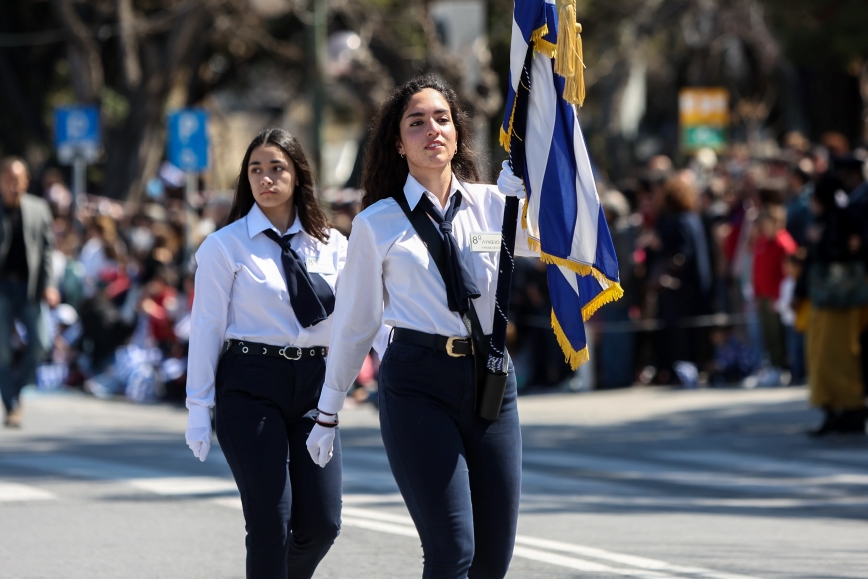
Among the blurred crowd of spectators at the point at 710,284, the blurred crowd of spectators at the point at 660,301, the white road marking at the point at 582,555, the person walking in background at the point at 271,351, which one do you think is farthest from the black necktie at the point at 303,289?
the blurred crowd of spectators at the point at 710,284

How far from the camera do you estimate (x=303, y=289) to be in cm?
579

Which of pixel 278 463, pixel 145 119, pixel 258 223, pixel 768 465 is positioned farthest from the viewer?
pixel 145 119

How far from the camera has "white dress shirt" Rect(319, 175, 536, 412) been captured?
15.9 ft

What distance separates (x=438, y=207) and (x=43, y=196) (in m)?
21.4

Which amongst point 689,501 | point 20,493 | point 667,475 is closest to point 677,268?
point 667,475

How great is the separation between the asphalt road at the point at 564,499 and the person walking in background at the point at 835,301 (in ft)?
1.39

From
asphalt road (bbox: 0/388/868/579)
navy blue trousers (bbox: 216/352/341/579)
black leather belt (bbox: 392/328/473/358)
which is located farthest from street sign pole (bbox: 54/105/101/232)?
black leather belt (bbox: 392/328/473/358)

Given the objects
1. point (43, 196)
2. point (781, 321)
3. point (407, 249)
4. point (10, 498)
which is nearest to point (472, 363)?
point (407, 249)

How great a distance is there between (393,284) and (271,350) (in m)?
0.98

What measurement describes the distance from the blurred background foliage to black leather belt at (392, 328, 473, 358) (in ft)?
39.0

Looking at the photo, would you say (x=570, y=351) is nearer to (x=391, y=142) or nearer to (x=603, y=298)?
(x=603, y=298)

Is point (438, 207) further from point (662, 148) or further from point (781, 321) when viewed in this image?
point (662, 148)

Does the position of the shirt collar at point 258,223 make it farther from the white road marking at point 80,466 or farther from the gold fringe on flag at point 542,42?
the white road marking at point 80,466

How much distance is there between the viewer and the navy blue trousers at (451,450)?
4715 millimetres
